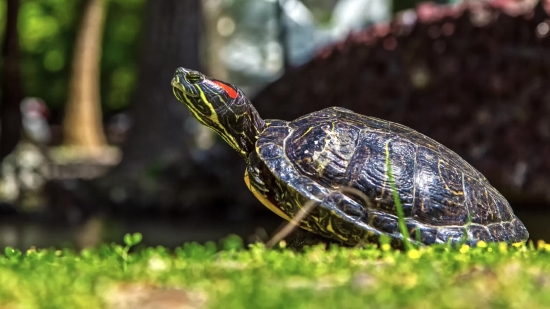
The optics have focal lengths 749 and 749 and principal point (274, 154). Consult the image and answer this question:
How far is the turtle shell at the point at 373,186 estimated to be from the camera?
13.7ft

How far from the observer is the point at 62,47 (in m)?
36.2

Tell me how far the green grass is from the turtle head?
1.73 m

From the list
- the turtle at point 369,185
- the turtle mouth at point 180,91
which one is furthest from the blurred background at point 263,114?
the turtle mouth at point 180,91

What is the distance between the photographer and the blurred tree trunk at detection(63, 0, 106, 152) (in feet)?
74.3

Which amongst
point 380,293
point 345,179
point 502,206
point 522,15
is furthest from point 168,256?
point 522,15

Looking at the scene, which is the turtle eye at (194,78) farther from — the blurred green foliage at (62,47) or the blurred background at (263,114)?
the blurred green foliage at (62,47)

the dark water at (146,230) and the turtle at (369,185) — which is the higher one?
the turtle at (369,185)

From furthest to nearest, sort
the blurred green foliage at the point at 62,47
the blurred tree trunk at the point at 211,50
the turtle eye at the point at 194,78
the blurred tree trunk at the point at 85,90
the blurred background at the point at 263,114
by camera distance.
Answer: the blurred green foliage at the point at 62,47 → the blurred tree trunk at the point at 85,90 → the blurred tree trunk at the point at 211,50 → the blurred background at the point at 263,114 → the turtle eye at the point at 194,78

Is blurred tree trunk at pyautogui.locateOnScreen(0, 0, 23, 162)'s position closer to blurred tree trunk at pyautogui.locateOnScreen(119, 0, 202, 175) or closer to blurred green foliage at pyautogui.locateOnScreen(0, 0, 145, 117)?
blurred tree trunk at pyautogui.locateOnScreen(119, 0, 202, 175)

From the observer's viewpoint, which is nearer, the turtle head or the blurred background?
the turtle head

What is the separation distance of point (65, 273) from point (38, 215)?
477 inches

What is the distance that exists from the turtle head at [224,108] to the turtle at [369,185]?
102mm

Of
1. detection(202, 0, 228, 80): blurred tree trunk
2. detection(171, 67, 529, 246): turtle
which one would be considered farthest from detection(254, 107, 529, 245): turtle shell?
detection(202, 0, 228, 80): blurred tree trunk

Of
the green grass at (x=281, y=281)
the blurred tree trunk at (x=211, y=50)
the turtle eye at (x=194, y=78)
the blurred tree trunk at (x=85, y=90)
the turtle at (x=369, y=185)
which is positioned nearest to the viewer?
the green grass at (x=281, y=281)
